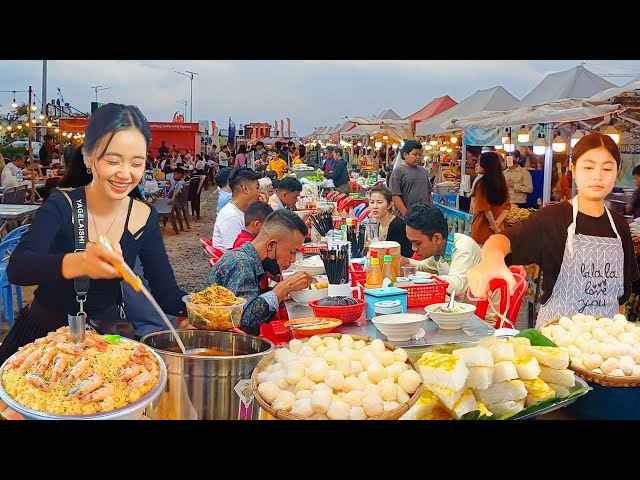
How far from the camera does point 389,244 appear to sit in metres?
3.93

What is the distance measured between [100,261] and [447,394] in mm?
1386

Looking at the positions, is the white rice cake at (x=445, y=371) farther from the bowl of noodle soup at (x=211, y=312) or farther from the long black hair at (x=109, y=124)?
the long black hair at (x=109, y=124)

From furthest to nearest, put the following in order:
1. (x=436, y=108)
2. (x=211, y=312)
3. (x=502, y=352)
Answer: (x=436, y=108)
(x=211, y=312)
(x=502, y=352)

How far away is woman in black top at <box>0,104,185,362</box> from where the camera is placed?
2.47 m

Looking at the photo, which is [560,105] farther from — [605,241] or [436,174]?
[436,174]

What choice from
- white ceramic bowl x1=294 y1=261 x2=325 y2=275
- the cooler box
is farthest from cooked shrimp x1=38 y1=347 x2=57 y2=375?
white ceramic bowl x1=294 y1=261 x2=325 y2=275

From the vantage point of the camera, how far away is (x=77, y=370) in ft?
6.40

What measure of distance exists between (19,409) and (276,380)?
2.37 feet

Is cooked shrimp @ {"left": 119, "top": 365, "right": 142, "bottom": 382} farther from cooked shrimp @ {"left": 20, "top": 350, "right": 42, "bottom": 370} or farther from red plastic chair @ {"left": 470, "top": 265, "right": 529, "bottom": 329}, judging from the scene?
red plastic chair @ {"left": 470, "top": 265, "right": 529, "bottom": 329}

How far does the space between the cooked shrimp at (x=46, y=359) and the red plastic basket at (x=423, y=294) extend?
74.5 inches

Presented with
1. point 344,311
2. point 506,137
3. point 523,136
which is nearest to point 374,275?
point 344,311

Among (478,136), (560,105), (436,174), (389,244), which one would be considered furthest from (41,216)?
(436,174)

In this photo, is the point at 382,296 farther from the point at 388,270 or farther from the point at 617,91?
the point at 617,91

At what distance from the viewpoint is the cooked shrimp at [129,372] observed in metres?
1.97
